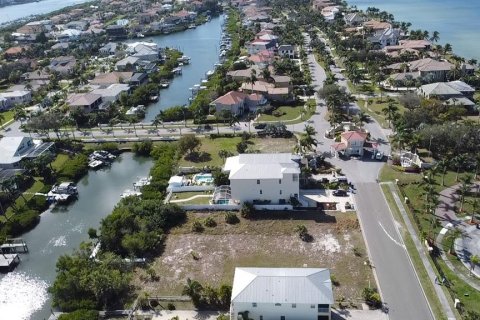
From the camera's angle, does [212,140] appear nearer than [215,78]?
Yes

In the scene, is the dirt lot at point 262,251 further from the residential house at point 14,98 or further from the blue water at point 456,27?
the blue water at point 456,27

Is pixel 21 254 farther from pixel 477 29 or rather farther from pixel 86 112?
pixel 477 29

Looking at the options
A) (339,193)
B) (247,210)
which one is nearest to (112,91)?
(247,210)

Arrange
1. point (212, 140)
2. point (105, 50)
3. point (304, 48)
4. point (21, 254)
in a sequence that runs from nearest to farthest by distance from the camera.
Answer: point (21, 254)
point (212, 140)
point (304, 48)
point (105, 50)

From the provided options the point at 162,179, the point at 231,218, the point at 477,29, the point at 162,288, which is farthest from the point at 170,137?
the point at 477,29

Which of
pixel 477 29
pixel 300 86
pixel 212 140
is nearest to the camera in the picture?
pixel 212 140
